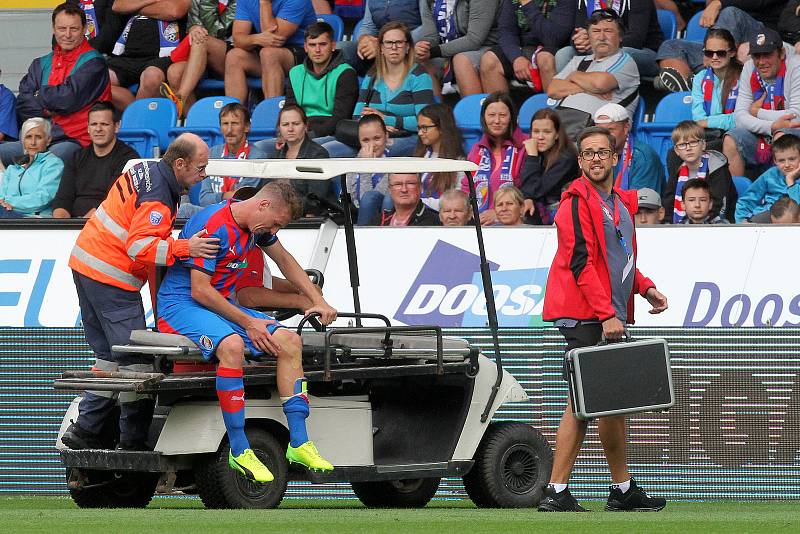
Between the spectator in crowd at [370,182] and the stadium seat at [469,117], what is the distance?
1008 millimetres

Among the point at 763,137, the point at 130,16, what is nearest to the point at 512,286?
the point at 763,137

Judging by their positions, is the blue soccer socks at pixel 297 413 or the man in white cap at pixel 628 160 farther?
the man in white cap at pixel 628 160

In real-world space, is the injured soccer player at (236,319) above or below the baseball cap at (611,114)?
above

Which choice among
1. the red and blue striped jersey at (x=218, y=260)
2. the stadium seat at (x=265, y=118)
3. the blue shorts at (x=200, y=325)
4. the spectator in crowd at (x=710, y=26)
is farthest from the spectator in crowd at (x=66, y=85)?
the blue shorts at (x=200, y=325)

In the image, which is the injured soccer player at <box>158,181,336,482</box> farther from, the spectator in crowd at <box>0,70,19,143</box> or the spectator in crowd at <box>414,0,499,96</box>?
the spectator in crowd at <box>0,70,19,143</box>

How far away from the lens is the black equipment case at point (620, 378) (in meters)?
7.88

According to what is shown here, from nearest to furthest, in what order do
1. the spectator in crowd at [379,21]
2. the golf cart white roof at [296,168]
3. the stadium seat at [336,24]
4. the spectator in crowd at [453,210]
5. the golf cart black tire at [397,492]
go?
the golf cart white roof at [296,168], the golf cart black tire at [397,492], the spectator in crowd at [453,210], the spectator in crowd at [379,21], the stadium seat at [336,24]

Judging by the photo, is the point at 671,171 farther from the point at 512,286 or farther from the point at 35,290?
the point at 35,290

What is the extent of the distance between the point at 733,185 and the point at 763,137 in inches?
29.7

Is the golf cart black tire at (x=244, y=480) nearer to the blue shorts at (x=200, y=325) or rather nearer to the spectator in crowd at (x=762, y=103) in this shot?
the blue shorts at (x=200, y=325)

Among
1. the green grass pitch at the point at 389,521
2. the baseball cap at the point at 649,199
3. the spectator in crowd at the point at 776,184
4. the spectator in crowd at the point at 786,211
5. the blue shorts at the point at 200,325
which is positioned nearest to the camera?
the green grass pitch at the point at 389,521

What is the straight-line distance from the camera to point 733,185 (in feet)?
40.0

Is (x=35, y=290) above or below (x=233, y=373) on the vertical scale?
below

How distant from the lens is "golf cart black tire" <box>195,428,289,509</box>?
810cm
